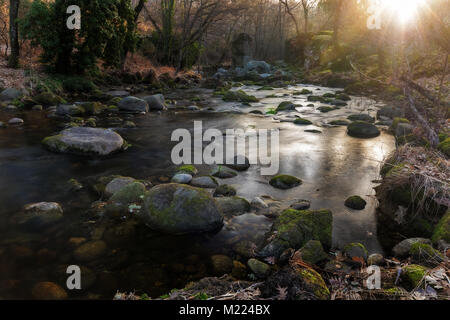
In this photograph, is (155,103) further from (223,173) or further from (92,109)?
(223,173)

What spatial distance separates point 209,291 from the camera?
→ 2.72 m

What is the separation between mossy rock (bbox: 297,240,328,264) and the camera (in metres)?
3.56

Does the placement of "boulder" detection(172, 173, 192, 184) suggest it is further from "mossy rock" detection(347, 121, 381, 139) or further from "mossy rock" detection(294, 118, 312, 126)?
"mossy rock" detection(294, 118, 312, 126)

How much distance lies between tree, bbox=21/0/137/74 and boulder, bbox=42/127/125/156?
845 centimetres

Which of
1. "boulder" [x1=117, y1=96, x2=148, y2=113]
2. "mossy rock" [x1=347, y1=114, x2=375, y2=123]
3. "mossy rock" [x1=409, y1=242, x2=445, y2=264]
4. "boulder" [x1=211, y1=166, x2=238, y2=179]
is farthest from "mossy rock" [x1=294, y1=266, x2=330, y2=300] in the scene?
"boulder" [x1=117, y1=96, x2=148, y2=113]

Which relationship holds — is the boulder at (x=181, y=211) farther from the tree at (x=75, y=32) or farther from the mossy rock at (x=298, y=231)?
the tree at (x=75, y=32)

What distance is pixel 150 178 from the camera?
6266 millimetres

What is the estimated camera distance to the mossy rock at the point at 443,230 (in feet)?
12.2

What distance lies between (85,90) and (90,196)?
39.1 feet

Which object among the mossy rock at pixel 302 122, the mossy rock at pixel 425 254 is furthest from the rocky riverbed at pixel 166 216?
the mossy rock at pixel 302 122

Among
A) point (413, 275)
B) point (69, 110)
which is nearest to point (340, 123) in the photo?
point (413, 275)

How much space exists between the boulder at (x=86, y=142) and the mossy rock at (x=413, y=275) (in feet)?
21.0

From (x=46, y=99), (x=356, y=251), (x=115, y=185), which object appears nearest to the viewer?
(x=356, y=251)

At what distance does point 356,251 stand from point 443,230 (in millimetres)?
1086
